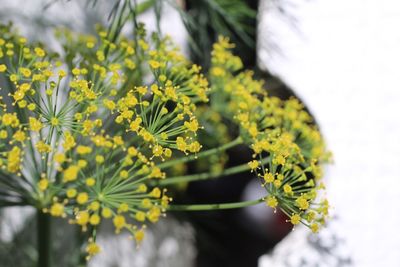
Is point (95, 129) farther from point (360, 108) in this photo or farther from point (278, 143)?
point (360, 108)

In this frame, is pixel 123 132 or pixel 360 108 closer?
pixel 123 132

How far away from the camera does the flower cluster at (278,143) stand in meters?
0.59

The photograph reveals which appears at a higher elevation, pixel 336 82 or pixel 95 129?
pixel 336 82

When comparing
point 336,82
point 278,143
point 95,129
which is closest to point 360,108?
point 336,82

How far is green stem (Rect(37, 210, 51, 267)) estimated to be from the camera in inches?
28.7

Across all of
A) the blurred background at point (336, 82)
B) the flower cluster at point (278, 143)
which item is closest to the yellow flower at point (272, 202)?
the flower cluster at point (278, 143)

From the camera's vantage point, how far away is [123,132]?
699 millimetres

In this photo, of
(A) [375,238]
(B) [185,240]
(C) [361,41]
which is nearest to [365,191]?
(A) [375,238]

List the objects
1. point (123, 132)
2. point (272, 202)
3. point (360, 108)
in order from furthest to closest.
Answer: point (360, 108)
point (123, 132)
point (272, 202)

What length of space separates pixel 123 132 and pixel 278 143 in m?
0.20

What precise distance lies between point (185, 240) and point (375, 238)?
1.66 feet

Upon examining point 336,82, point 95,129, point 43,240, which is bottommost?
point 43,240

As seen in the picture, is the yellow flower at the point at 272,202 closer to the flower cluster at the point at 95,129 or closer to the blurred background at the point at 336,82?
the flower cluster at the point at 95,129

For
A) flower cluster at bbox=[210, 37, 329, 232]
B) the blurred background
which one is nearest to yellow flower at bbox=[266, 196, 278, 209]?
flower cluster at bbox=[210, 37, 329, 232]
